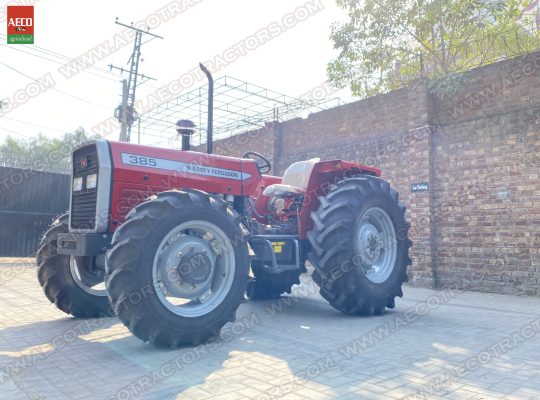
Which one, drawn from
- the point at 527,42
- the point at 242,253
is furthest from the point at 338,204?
the point at 527,42

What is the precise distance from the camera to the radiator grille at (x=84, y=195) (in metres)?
4.08

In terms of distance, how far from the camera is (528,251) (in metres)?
6.55

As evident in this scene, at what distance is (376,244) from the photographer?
17.7 feet

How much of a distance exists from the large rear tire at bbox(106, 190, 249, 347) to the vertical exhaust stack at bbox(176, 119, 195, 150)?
94cm

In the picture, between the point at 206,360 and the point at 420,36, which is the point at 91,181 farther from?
the point at 420,36

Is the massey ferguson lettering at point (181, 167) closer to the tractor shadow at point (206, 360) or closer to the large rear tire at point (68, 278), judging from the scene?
the large rear tire at point (68, 278)

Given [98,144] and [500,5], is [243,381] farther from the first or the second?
[500,5]

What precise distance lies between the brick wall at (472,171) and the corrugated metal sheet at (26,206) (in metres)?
9.99

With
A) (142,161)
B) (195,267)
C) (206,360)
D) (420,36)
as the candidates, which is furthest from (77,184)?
(420,36)

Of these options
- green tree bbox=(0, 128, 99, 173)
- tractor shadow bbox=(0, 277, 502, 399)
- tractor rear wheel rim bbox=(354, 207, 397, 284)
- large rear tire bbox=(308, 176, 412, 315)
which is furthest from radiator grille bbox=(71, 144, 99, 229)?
green tree bbox=(0, 128, 99, 173)

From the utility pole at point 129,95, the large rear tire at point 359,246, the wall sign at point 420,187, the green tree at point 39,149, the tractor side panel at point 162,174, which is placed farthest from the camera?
the green tree at point 39,149

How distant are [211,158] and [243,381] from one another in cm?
235

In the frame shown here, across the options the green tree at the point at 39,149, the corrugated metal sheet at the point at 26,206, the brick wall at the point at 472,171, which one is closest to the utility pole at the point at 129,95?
the corrugated metal sheet at the point at 26,206

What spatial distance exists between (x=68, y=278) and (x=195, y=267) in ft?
5.57
